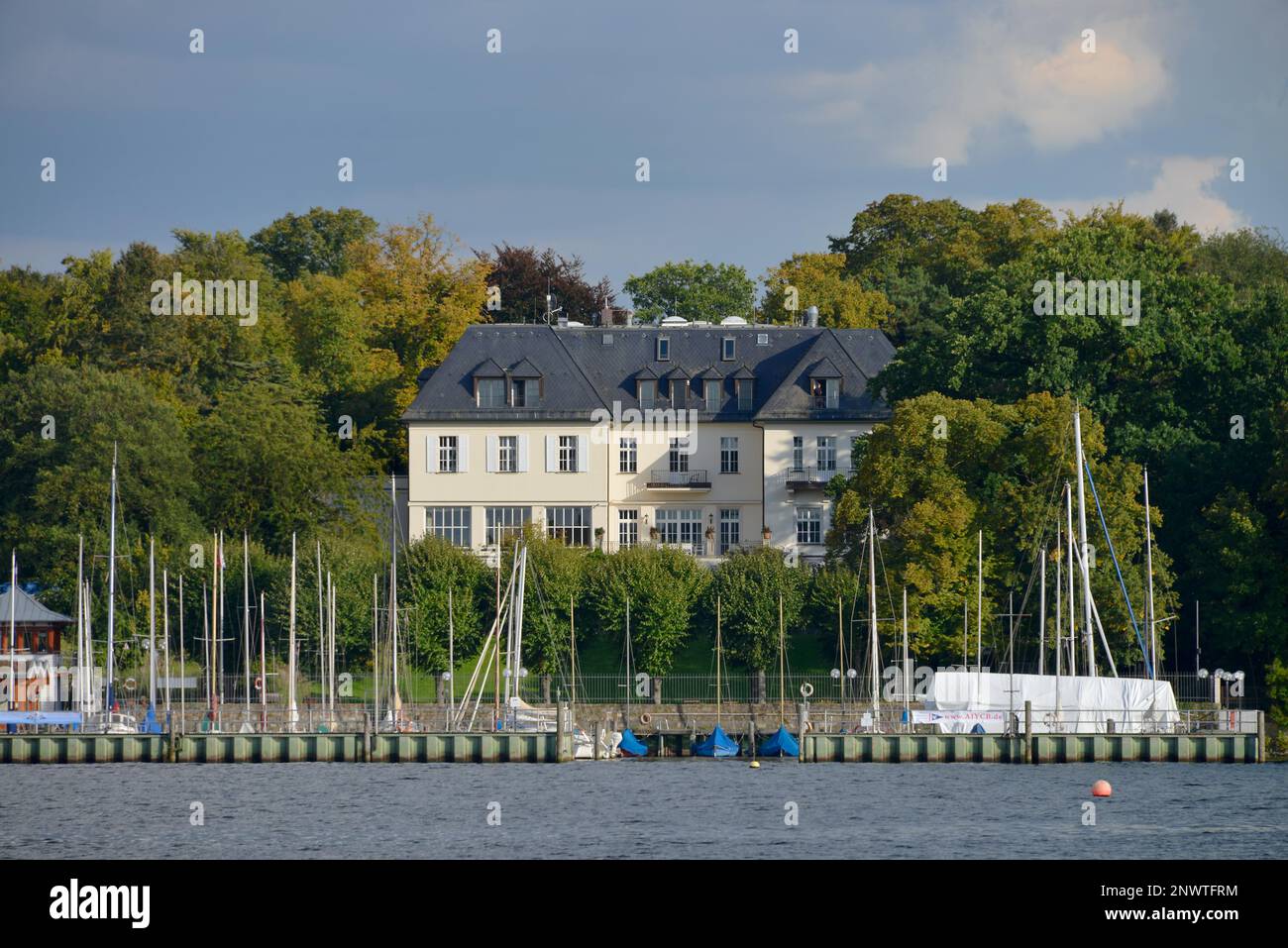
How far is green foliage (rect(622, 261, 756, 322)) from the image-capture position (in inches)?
4879

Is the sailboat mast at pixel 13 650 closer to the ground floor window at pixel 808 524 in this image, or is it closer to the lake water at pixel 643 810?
the lake water at pixel 643 810

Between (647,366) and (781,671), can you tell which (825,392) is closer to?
(647,366)

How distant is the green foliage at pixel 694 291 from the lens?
4879 inches

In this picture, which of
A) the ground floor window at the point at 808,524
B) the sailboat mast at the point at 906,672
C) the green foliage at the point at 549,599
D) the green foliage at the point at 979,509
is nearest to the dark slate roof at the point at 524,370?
the green foliage at the point at 549,599

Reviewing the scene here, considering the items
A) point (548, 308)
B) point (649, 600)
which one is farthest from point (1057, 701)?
point (548, 308)

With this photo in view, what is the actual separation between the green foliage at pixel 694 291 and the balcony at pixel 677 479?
83.7 feet

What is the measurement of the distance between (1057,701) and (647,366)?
38010mm

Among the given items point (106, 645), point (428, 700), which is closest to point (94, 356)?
point (106, 645)

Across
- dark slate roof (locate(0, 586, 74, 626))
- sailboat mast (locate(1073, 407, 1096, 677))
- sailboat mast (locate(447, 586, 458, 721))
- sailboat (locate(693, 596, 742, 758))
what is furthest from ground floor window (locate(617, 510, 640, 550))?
sailboat mast (locate(1073, 407, 1096, 677))

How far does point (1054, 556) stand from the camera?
77312mm

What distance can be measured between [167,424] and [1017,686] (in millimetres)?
44349

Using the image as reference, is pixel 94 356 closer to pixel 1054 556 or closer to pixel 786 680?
pixel 786 680

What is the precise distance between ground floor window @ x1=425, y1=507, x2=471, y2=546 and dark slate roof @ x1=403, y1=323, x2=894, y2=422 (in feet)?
14.3

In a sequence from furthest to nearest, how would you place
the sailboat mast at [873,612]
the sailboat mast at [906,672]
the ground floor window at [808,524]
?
the ground floor window at [808,524]
the sailboat mast at [873,612]
the sailboat mast at [906,672]
